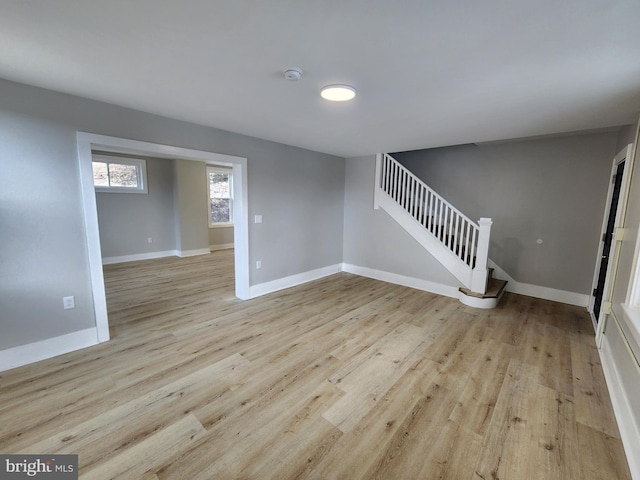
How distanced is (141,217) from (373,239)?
542 cm

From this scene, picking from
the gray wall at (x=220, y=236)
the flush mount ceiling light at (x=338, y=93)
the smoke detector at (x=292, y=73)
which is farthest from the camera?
the gray wall at (x=220, y=236)

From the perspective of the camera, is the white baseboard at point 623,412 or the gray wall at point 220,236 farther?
the gray wall at point 220,236

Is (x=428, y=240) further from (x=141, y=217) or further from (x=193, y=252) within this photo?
(x=141, y=217)

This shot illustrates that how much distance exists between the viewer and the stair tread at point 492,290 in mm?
3893

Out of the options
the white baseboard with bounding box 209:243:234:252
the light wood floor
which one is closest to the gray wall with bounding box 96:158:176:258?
the white baseboard with bounding box 209:243:234:252

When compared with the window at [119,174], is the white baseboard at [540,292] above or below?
below

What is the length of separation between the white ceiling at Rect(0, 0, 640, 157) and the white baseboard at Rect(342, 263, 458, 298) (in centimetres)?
262

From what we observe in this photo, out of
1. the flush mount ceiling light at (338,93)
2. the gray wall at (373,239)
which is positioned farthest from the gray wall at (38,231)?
the gray wall at (373,239)

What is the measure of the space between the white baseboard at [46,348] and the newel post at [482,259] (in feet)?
15.9

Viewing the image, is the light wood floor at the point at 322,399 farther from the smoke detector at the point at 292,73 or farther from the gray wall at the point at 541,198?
the smoke detector at the point at 292,73

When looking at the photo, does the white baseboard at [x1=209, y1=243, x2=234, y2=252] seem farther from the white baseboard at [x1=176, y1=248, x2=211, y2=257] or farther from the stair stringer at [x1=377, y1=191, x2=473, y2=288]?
the stair stringer at [x1=377, y1=191, x2=473, y2=288]

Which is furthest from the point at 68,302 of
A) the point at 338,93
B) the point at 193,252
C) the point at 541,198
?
the point at 541,198

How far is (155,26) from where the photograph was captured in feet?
4.59

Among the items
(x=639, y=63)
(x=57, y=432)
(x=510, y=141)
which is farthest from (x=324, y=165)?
(x=57, y=432)
